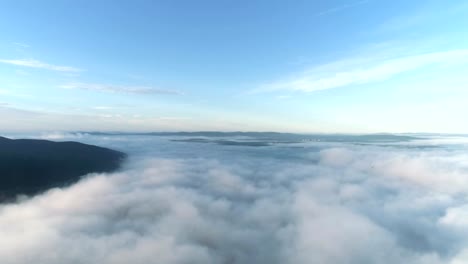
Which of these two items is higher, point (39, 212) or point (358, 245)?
point (39, 212)

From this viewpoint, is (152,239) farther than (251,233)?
No

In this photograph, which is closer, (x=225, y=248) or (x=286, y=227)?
(x=225, y=248)

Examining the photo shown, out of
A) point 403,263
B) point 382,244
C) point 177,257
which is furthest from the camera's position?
point 382,244

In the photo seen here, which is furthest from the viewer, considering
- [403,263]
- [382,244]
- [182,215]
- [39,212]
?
[182,215]

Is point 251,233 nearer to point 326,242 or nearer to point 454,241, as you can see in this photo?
point 326,242

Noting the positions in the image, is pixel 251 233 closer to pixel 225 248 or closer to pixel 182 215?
pixel 225 248

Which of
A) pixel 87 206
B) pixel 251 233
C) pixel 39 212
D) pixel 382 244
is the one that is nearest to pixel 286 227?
pixel 251 233

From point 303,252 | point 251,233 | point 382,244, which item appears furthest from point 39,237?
point 382,244

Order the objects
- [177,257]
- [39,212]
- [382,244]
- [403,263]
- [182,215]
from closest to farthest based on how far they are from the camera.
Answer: [177,257] < [403,263] < [382,244] < [39,212] < [182,215]

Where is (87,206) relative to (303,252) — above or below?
above
